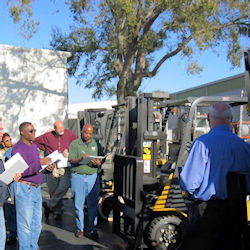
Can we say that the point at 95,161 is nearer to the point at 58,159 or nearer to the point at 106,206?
the point at 58,159

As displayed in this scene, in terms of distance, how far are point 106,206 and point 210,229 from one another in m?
5.06

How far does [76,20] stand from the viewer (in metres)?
18.1

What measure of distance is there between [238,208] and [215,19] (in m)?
15.4

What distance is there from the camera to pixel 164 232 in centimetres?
541

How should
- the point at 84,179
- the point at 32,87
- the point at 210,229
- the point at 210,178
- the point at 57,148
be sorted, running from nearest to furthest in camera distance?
the point at 210,229, the point at 210,178, the point at 84,179, the point at 57,148, the point at 32,87

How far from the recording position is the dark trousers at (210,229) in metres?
2.83

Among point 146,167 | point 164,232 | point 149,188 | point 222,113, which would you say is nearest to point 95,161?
point 146,167

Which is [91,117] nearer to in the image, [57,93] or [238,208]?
[57,93]

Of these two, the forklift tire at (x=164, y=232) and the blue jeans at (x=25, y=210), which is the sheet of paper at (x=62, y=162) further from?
the forklift tire at (x=164, y=232)

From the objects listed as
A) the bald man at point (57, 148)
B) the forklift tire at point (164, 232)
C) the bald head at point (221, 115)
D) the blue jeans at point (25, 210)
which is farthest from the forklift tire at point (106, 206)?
the bald head at point (221, 115)

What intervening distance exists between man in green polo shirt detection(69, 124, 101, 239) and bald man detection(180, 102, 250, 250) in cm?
325

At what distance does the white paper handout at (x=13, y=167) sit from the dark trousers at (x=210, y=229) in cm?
236

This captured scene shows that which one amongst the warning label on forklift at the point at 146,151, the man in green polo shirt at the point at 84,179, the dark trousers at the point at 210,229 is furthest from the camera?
the man in green polo shirt at the point at 84,179

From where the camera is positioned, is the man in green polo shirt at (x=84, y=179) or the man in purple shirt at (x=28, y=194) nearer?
A: the man in purple shirt at (x=28, y=194)
